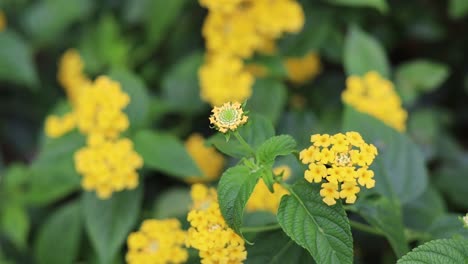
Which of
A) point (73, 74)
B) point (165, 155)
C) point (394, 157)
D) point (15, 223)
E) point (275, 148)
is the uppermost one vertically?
point (275, 148)

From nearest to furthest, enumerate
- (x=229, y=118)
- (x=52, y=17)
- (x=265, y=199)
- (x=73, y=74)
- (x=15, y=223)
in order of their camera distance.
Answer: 1. (x=229, y=118)
2. (x=265, y=199)
3. (x=15, y=223)
4. (x=73, y=74)
5. (x=52, y=17)

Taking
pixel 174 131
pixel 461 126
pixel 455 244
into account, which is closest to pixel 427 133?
pixel 461 126

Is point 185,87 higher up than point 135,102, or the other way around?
point 135,102

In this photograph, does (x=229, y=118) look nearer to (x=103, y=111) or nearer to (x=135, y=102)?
(x=103, y=111)

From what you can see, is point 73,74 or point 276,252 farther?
point 73,74

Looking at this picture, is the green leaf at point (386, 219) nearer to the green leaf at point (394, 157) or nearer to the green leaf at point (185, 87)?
the green leaf at point (394, 157)

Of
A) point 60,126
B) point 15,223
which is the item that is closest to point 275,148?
point 60,126

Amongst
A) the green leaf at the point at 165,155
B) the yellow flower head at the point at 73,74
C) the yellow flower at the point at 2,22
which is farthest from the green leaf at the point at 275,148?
the yellow flower at the point at 2,22

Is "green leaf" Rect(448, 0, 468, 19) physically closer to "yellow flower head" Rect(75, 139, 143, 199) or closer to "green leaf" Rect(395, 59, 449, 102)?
"green leaf" Rect(395, 59, 449, 102)
